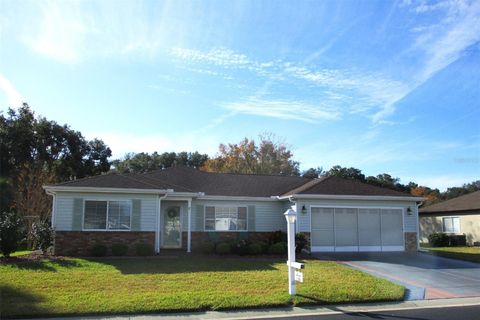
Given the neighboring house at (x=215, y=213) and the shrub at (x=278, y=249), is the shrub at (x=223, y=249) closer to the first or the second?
the shrub at (x=278, y=249)

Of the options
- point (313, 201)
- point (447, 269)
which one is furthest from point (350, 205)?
point (447, 269)

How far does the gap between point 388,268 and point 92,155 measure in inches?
1263

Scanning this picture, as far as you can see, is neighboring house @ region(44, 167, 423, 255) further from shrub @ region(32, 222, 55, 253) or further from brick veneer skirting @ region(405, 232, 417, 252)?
shrub @ region(32, 222, 55, 253)

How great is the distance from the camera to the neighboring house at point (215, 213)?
62.4 ft

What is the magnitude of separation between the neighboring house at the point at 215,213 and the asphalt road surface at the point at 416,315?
34.6ft

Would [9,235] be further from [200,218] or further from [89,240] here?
[200,218]

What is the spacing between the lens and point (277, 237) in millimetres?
21859

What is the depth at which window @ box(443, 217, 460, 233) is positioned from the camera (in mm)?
32456

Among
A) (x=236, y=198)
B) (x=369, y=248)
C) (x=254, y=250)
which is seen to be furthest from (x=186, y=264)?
(x=369, y=248)

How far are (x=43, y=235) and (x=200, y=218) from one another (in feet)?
23.7

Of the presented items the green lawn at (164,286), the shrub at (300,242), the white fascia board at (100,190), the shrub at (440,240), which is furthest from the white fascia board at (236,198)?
the shrub at (440,240)

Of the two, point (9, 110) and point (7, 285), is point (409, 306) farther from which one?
point (9, 110)

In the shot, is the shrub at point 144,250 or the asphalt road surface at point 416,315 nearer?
the asphalt road surface at point 416,315

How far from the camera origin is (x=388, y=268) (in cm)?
1691
